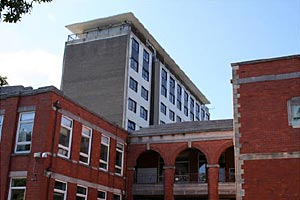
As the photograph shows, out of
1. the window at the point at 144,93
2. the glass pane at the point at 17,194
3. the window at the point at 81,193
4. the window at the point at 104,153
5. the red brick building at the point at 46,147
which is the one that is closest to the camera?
the glass pane at the point at 17,194

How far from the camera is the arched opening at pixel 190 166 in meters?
26.7

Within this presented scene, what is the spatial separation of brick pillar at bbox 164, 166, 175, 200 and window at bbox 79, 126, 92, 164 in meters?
5.51

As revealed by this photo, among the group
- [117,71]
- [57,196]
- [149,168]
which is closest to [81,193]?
[57,196]

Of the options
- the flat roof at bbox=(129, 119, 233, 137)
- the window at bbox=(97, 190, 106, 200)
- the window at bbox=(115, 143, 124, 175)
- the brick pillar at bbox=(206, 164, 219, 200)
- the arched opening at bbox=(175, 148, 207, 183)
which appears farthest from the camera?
the arched opening at bbox=(175, 148, 207, 183)

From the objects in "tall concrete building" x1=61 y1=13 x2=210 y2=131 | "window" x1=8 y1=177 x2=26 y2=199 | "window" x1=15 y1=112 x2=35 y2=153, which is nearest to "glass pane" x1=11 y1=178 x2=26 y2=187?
"window" x1=8 y1=177 x2=26 y2=199

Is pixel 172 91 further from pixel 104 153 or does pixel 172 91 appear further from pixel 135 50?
pixel 104 153

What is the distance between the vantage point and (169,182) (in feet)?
82.8

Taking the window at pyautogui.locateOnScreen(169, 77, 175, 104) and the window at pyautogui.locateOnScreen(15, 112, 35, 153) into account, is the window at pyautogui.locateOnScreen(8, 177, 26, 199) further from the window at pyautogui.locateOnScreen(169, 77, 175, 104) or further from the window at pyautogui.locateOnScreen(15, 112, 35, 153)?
the window at pyautogui.locateOnScreen(169, 77, 175, 104)

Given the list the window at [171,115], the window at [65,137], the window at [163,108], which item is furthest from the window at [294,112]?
the window at [171,115]

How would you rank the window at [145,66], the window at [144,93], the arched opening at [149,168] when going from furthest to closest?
the window at [145,66] → the window at [144,93] → the arched opening at [149,168]

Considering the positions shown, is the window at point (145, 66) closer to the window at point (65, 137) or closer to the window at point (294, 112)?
the window at point (65, 137)

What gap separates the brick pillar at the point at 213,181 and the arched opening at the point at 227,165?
3.20 ft

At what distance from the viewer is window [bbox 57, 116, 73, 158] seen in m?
19.9

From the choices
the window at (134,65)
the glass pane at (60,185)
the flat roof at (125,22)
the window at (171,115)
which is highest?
the flat roof at (125,22)
